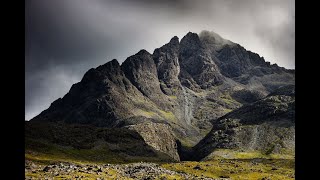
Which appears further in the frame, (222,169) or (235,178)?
(222,169)

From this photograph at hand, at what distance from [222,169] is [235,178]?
23704 mm

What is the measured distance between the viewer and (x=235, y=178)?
160375 mm
